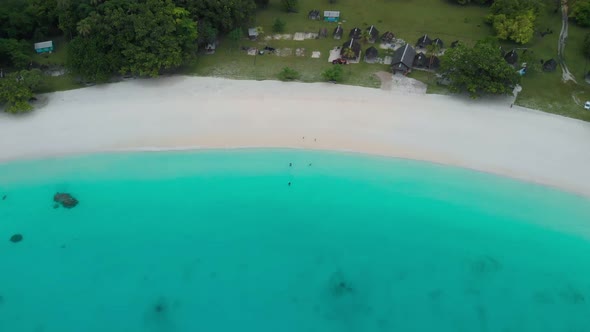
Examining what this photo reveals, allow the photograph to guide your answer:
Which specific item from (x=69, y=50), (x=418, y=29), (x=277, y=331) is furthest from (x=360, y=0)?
(x=277, y=331)

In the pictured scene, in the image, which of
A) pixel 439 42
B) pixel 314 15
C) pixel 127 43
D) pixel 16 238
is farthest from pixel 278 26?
pixel 16 238

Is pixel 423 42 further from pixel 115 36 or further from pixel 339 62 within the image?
pixel 115 36

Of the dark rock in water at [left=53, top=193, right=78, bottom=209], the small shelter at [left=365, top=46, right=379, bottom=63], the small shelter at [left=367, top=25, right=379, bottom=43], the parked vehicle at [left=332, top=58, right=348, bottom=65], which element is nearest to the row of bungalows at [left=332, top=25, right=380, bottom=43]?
the small shelter at [left=367, top=25, right=379, bottom=43]

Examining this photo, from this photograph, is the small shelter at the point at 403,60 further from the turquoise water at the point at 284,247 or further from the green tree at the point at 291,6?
the green tree at the point at 291,6

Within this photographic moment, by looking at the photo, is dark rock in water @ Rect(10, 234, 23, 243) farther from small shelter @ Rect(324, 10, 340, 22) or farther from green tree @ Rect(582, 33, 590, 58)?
green tree @ Rect(582, 33, 590, 58)

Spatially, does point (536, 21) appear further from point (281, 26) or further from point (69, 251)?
point (69, 251)
